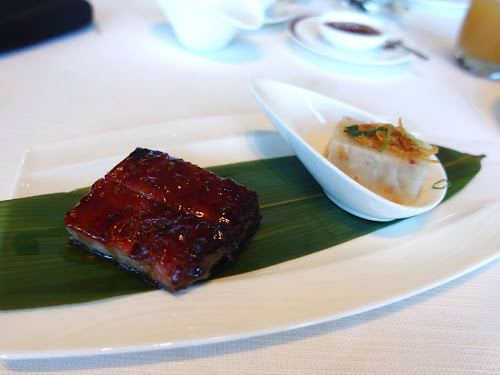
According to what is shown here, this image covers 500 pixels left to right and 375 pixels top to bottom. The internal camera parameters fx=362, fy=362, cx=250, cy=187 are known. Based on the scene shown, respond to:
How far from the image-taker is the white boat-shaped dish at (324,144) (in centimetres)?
154

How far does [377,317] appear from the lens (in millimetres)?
1270

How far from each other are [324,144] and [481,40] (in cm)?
219

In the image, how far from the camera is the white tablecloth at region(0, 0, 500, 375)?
3.72ft

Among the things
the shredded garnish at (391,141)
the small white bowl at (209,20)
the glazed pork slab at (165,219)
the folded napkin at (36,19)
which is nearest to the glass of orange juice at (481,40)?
the small white bowl at (209,20)

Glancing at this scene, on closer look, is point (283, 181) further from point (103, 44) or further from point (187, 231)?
point (103, 44)

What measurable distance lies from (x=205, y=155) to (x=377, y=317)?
3.72 feet

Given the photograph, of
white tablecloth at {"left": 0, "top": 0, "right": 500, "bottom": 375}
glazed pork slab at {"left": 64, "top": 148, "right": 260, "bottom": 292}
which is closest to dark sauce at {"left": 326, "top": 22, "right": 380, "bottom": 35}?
white tablecloth at {"left": 0, "top": 0, "right": 500, "bottom": 375}

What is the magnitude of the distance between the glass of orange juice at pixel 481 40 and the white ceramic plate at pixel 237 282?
5.79 feet

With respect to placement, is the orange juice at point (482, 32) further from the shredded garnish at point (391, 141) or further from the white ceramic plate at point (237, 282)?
the shredded garnish at point (391, 141)

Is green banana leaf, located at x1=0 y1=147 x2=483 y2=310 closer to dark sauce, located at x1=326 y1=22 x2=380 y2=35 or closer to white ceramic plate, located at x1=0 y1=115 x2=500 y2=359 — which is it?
white ceramic plate, located at x1=0 y1=115 x2=500 y2=359

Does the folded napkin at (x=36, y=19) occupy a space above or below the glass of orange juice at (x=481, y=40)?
below

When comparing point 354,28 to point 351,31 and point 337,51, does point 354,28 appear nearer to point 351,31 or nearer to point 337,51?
point 351,31

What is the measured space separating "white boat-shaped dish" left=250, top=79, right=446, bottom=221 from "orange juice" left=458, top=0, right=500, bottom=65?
1.88 m

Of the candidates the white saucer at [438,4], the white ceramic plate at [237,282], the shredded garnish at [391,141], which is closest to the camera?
the white ceramic plate at [237,282]
